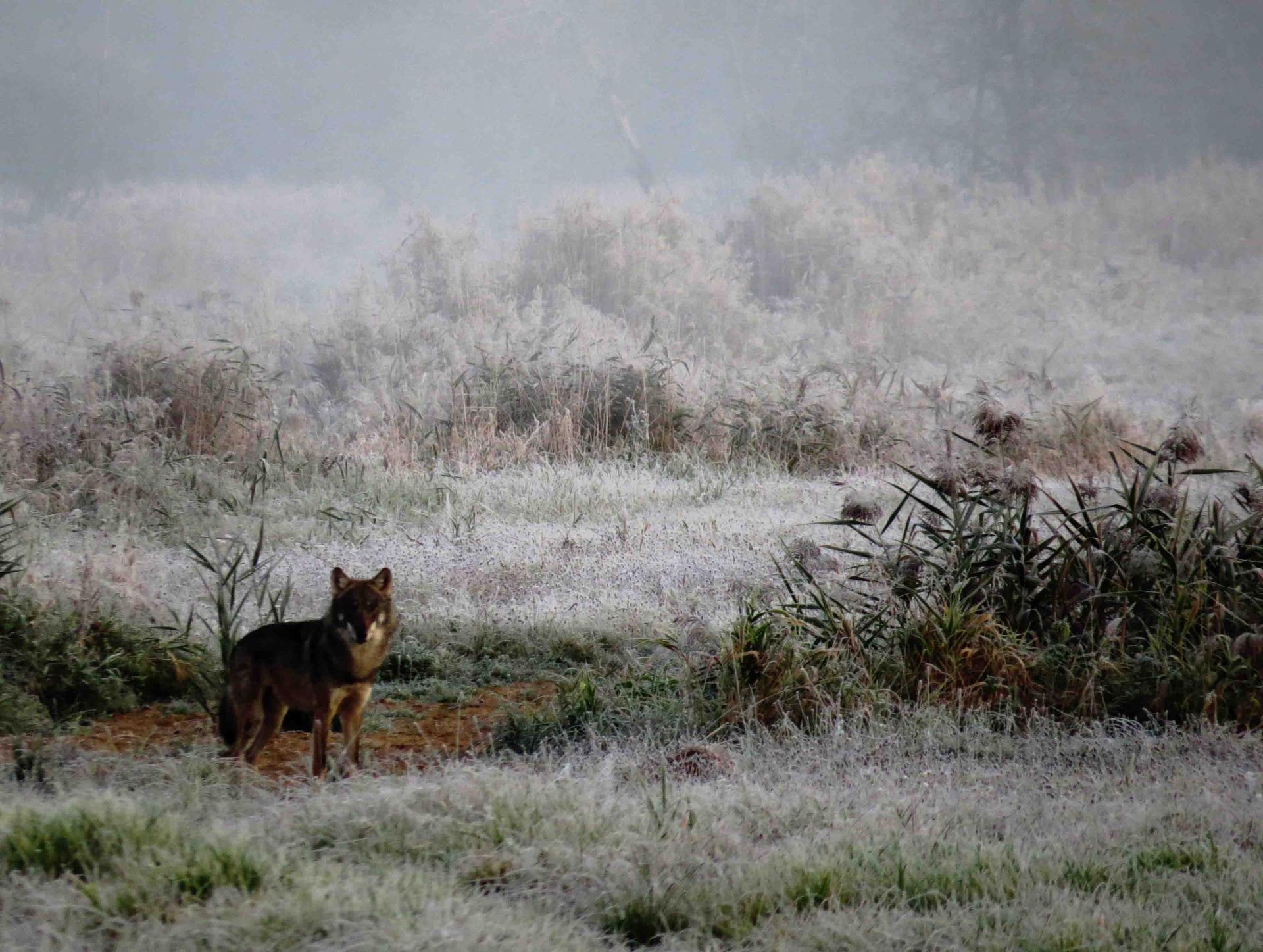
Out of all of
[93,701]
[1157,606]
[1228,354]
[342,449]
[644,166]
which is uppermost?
[644,166]

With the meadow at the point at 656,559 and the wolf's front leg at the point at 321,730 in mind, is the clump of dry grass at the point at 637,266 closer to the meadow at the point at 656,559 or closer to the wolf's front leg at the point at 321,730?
the meadow at the point at 656,559

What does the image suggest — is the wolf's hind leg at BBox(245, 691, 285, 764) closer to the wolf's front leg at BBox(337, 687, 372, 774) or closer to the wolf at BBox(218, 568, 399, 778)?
the wolf at BBox(218, 568, 399, 778)

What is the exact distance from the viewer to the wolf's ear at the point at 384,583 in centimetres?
206

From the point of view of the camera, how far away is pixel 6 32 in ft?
13.7

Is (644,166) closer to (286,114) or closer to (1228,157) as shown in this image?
(286,114)


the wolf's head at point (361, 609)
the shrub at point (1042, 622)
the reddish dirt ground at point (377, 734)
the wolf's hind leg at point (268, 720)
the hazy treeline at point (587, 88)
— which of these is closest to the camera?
the wolf's head at point (361, 609)

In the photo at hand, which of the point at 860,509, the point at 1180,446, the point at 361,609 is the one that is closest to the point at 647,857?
the point at 361,609

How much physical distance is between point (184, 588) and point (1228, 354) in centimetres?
451

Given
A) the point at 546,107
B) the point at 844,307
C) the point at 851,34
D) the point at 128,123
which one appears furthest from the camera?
the point at 844,307

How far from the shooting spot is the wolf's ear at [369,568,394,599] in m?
2.06

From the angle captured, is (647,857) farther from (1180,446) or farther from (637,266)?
(637,266)

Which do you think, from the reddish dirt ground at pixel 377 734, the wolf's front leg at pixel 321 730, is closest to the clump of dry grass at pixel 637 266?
the reddish dirt ground at pixel 377 734

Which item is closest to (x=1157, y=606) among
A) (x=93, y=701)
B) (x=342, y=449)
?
(x=93, y=701)

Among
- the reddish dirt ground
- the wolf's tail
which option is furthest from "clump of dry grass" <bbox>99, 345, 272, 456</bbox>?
the wolf's tail
